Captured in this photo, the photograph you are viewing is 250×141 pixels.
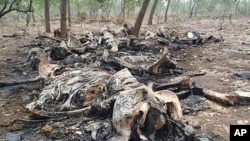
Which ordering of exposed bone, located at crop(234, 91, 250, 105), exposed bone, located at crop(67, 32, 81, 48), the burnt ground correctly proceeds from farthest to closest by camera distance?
exposed bone, located at crop(67, 32, 81, 48) → exposed bone, located at crop(234, 91, 250, 105) → the burnt ground

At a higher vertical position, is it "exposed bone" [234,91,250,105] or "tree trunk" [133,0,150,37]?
"tree trunk" [133,0,150,37]

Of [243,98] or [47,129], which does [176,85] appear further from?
[47,129]

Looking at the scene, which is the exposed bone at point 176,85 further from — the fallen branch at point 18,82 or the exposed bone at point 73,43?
the exposed bone at point 73,43

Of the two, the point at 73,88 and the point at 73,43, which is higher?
the point at 73,43

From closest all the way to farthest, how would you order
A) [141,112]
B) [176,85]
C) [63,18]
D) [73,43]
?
1. [141,112]
2. [176,85]
3. [73,43]
4. [63,18]

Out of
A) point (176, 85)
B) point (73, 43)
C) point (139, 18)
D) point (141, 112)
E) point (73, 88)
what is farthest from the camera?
point (139, 18)

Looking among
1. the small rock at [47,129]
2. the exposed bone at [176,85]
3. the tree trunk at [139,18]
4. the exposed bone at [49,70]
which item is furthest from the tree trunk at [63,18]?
the small rock at [47,129]

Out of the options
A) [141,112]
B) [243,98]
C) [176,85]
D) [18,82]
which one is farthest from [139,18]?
[141,112]

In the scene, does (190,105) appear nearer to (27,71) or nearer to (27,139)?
(27,139)

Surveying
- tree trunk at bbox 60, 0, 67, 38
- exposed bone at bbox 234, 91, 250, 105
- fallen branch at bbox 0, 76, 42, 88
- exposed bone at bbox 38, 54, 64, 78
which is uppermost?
tree trunk at bbox 60, 0, 67, 38

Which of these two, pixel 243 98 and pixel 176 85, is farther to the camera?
pixel 176 85

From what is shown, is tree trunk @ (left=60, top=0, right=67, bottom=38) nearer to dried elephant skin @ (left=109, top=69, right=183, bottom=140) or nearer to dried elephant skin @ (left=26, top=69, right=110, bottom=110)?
dried elephant skin @ (left=26, top=69, right=110, bottom=110)

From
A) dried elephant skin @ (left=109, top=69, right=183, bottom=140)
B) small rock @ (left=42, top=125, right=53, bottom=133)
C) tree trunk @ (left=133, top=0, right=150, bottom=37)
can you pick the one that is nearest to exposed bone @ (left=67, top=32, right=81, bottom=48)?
tree trunk @ (left=133, top=0, right=150, bottom=37)

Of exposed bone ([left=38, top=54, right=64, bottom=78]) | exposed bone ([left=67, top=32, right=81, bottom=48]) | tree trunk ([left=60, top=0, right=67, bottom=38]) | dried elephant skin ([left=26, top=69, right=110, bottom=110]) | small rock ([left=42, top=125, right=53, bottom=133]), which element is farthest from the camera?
tree trunk ([left=60, top=0, right=67, bottom=38])
